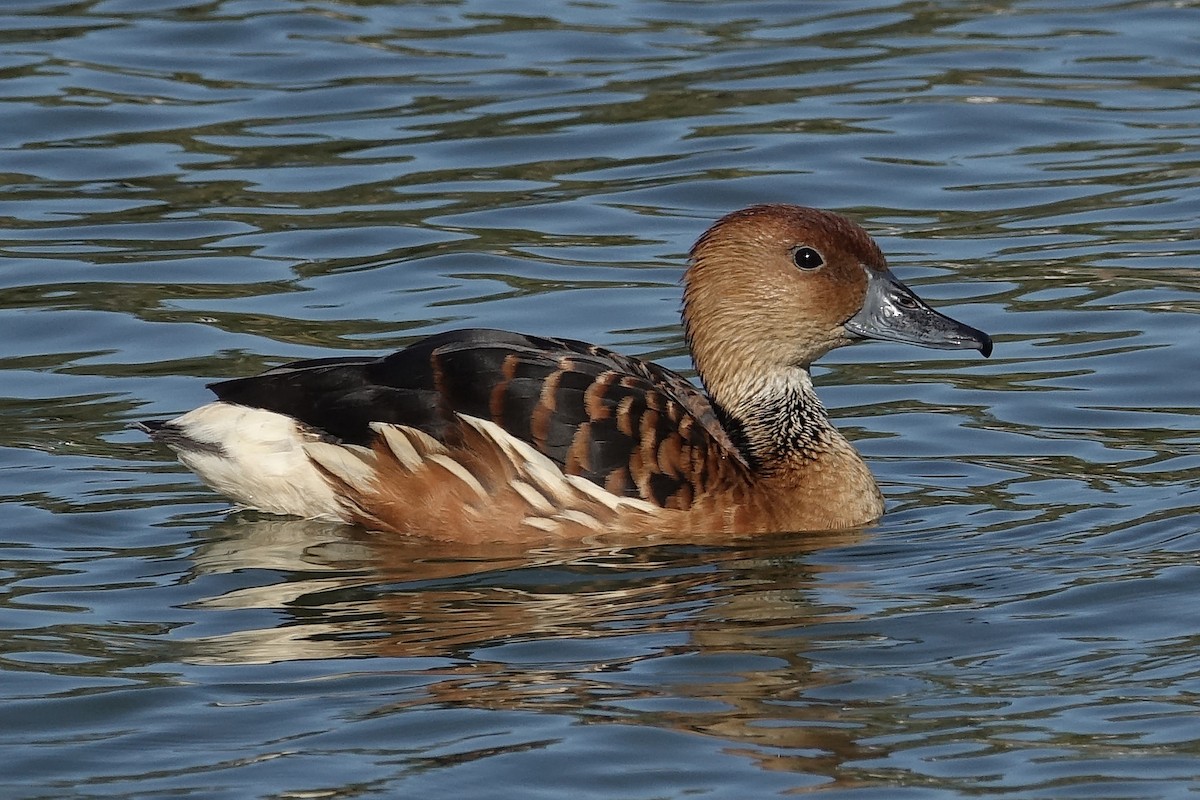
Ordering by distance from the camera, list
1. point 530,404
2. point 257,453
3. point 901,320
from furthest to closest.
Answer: point 901,320 < point 257,453 < point 530,404

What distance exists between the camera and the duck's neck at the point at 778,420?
938cm

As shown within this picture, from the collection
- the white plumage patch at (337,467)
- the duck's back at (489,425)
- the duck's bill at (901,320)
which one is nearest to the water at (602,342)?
the white plumage patch at (337,467)

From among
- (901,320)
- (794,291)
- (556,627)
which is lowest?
(556,627)

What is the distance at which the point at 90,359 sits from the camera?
11.2m

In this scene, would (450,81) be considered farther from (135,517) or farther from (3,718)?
(3,718)

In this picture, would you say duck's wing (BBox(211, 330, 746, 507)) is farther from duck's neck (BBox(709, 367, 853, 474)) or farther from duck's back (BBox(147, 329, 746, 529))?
duck's neck (BBox(709, 367, 853, 474))

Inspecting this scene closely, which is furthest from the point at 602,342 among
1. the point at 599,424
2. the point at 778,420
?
the point at 599,424

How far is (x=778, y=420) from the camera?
9500mm

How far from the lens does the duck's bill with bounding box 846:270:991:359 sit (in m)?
9.43

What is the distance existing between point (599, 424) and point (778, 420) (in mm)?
1000

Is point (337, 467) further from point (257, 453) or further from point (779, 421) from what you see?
point (779, 421)

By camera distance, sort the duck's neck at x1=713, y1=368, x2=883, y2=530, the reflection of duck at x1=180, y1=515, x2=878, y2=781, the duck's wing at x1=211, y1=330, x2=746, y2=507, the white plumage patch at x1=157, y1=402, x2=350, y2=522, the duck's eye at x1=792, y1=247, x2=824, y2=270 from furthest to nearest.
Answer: the duck's eye at x1=792, y1=247, x2=824, y2=270
the duck's neck at x1=713, y1=368, x2=883, y2=530
the white plumage patch at x1=157, y1=402, x2=350, y2=522
the duck's wing at x1=211, y1=330, x2=746, y2=507
the reflection of duck at x1=180, y1=515, x2=878, y2=781

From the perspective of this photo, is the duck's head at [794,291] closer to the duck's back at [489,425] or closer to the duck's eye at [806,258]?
the duck's eye at [806,258]

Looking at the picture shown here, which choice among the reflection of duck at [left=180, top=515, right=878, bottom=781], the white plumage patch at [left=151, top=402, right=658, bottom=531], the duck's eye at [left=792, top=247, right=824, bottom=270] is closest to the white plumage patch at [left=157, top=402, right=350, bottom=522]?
the white plumage patch at [left=151, top=402, right=658, bottom=531]
